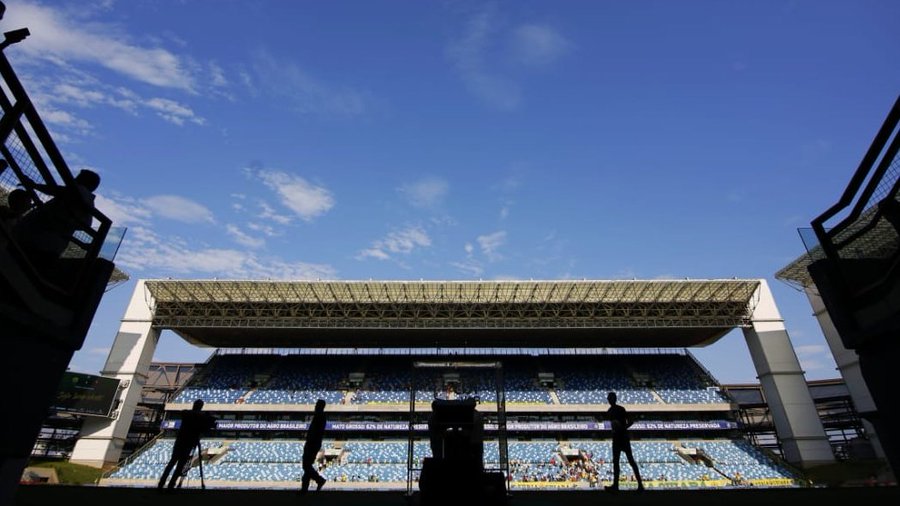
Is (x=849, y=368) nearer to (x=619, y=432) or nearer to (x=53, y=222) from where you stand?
(x=619, y=432)

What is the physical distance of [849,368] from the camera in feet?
93.6

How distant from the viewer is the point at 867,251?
579cm

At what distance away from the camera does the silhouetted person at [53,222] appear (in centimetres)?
480

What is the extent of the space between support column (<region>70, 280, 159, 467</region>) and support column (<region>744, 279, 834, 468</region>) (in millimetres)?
47616

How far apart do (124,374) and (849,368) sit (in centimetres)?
5144

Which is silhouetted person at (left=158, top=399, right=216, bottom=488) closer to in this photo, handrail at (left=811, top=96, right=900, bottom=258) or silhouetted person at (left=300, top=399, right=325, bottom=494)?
silhouetted person at (left=300, top=399, right=325, bottom=494)

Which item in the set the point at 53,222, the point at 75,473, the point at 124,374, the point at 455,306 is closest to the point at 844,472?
the point at 455,306

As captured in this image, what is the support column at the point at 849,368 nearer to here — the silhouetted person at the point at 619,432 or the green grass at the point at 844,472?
the green grass at the point at 844,472

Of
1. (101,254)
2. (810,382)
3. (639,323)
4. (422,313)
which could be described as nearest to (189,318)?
(422,313)

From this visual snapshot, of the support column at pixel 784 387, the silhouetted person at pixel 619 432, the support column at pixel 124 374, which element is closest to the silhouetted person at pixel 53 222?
the silhouetted person at pixel 619 432

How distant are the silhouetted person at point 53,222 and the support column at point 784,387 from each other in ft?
131

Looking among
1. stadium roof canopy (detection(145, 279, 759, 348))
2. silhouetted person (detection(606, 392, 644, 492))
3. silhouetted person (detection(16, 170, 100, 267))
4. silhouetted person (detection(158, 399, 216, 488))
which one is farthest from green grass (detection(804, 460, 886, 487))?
silhouetted person (detection(16, 170, 100, 267))

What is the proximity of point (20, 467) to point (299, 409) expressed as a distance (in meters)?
34.7

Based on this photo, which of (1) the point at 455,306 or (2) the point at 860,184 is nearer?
(2) the point at 860,184
